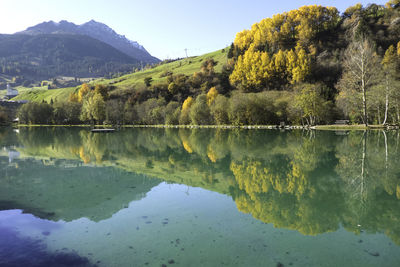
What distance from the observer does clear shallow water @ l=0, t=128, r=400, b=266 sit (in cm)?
620

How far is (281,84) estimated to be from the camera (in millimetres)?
91438

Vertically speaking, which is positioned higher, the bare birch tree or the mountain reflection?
the bare birch tree

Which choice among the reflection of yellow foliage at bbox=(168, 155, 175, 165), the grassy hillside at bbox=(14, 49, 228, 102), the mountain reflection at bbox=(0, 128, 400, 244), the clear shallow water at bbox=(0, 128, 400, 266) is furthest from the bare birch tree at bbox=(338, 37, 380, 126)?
the grassy hillside at bbox=(14, 49, 228, 102)

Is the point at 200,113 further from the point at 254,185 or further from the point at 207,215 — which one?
the point at 207,215

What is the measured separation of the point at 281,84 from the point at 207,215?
294ft

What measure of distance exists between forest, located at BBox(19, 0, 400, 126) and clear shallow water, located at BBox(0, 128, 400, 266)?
4440 centimetres

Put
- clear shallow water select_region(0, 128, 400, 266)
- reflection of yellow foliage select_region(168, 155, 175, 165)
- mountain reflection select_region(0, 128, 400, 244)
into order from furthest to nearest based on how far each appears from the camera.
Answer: reflection of yellow foliage select_region(168, 155, 175, 165), mountain reflection select_region(0, 128, 400, 244), clear shallow water select_region(0, 128, 400, 266)

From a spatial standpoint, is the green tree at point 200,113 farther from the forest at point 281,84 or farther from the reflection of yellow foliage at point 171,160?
the reflection of yellow foliage at point 171,160

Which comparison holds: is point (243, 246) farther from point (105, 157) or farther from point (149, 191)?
point (105, 157)

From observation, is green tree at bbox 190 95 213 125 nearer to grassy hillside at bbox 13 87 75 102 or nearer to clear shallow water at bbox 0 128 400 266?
clear shallow water at bbox 0 128 400 266

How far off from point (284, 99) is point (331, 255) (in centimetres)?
6244

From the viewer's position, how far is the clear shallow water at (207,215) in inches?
244

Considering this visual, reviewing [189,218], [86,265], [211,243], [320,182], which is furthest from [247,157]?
[86,265]

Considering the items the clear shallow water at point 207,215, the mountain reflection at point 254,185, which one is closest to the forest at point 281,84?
the mountain reflection at point 254,185
